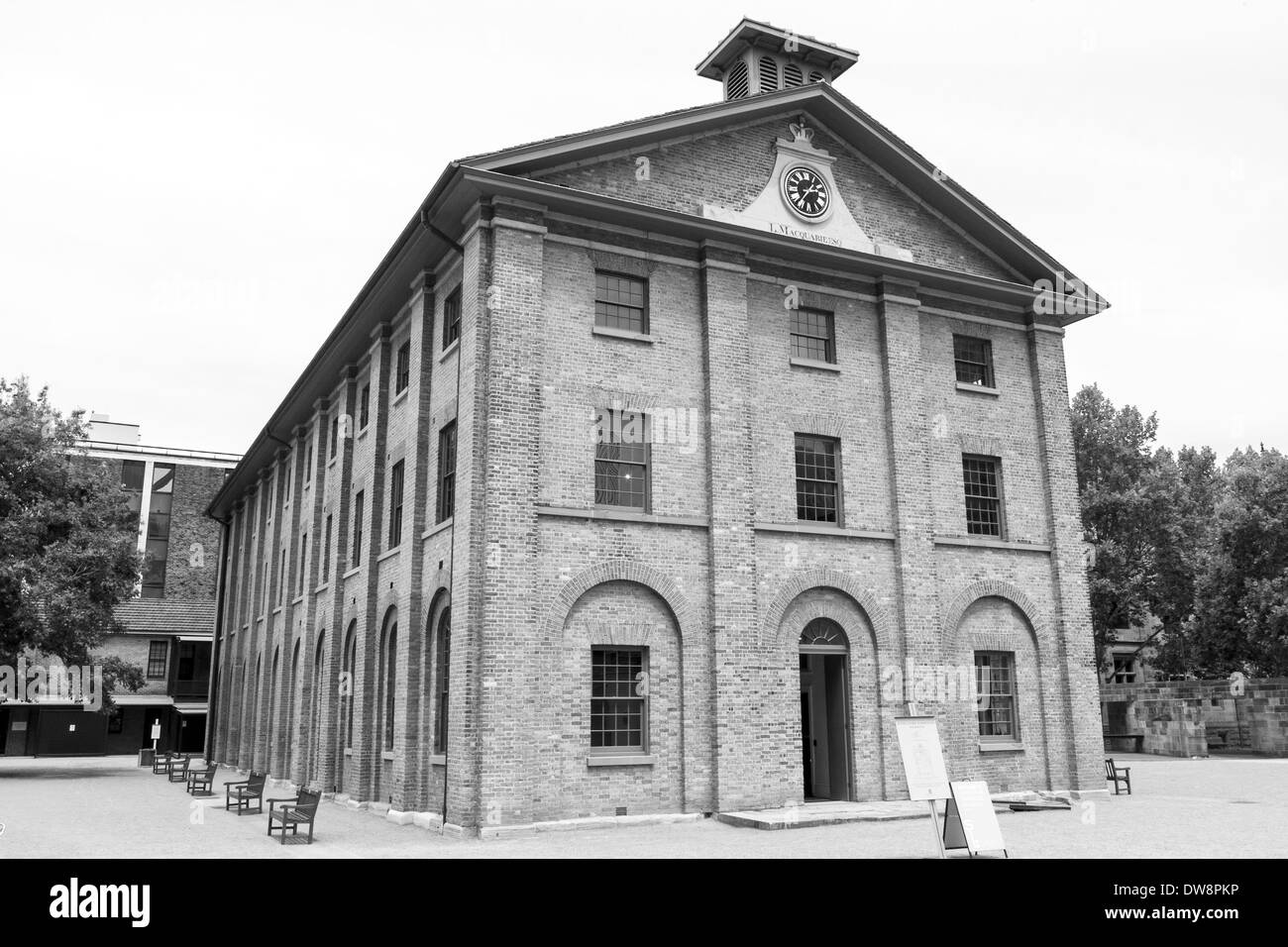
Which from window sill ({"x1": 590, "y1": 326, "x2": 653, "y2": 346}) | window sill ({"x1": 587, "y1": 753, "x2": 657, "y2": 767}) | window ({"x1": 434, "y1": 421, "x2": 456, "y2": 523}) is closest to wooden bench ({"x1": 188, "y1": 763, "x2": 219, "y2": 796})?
window ({"x1": 434, "y1": 421, "x2": 456, "y2": 523})

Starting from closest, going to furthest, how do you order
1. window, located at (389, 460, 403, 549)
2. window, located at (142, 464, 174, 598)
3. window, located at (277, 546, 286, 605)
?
window, located at (389, 460, 403, 549), window, located at (277, 546, 286, 605), window, located at (142, 464, 174, 598)

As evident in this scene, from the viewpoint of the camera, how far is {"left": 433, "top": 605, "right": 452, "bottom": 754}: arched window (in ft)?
64.2

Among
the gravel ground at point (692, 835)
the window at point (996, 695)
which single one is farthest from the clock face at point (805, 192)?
the gravel ground at point (692, 835)

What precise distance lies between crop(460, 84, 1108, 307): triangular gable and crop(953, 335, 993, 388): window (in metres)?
1.64

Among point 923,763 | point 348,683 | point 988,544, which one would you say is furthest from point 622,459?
point 348,683

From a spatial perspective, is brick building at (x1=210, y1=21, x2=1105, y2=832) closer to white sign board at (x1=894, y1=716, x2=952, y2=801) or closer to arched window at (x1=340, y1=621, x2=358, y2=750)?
arched window at (x1=340, y1=621, x2=358, y2=750)

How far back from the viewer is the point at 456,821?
1698cm

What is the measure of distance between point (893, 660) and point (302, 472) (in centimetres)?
2047

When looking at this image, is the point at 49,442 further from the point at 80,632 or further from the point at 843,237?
the point at 843,237

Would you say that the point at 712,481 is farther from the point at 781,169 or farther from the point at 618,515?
the point at 781,169

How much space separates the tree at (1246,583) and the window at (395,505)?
3207 cm

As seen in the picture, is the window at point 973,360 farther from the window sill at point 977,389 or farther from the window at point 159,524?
the window at point 159,524

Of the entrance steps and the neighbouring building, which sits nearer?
the entrance steps

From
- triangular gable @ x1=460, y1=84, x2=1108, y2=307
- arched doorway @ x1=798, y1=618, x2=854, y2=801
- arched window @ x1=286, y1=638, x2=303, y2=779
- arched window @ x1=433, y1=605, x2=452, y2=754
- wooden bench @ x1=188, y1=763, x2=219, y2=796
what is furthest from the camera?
arched window @ x1=286, y1=638, x2=303, y2=779
